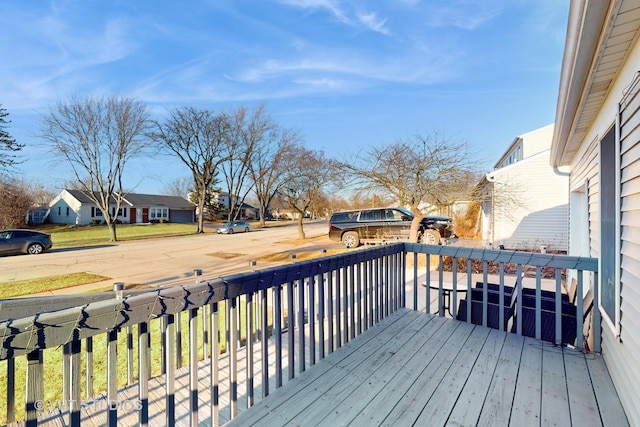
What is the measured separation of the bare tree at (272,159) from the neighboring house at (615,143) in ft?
64.1

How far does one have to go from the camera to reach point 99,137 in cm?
1870

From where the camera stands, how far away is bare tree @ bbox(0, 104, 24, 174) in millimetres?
13297

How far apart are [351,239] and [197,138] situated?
18348 mm

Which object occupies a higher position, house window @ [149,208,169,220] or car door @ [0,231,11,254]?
house window @ [149,208,169,220]

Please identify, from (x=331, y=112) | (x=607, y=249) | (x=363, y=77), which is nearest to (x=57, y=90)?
(x=331, y=112)

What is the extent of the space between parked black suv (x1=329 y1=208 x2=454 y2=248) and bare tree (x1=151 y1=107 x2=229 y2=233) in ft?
54.0

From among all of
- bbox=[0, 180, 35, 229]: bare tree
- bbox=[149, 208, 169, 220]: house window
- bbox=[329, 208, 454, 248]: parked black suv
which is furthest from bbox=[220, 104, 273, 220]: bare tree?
bbox=[329, 208, 454, 248]: parked black suv

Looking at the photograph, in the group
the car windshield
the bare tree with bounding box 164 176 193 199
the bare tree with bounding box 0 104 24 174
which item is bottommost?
the car windshield

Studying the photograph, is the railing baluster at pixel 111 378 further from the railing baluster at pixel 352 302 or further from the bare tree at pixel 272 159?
the bare tree at pixel 272 159

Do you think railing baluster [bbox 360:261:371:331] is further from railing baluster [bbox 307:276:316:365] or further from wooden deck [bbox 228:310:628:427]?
railing baluster [bbox 307:276:316:365]

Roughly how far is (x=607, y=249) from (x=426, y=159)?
6.66 m

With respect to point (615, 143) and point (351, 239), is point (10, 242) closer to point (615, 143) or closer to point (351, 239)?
point (351, 239)

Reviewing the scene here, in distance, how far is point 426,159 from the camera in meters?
8.70

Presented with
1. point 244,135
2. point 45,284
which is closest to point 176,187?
point 244,135
